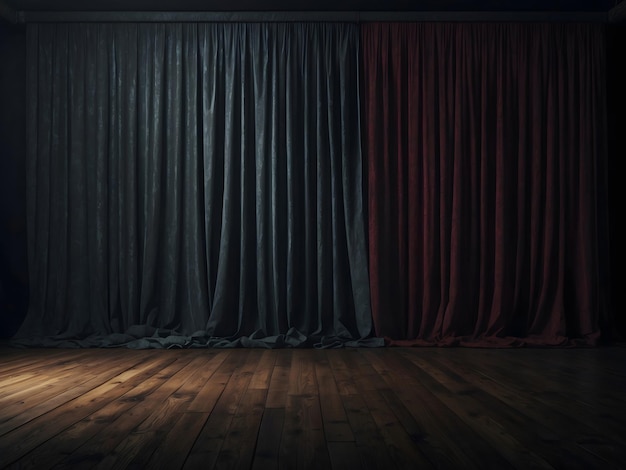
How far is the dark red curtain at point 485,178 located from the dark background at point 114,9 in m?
0.18

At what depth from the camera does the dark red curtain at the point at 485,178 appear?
15.4 ft

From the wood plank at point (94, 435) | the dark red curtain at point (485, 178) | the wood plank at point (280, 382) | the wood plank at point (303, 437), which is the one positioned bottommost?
the wood plank at point (280, 382)

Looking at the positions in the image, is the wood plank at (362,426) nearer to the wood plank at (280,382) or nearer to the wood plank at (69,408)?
the wood plank at (280,382)

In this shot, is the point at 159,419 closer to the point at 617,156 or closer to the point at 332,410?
the point at 332,410

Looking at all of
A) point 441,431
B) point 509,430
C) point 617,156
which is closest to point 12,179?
point 441,431

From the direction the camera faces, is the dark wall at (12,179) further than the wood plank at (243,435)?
Yes

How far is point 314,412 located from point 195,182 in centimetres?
284

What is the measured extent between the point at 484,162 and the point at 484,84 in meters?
0.64

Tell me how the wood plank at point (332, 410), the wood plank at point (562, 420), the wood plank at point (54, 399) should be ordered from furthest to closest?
1. the wood plank at point (54, 399)
2. the wood plank at point (332, 410)
3. the wood plank at point (562, 420)

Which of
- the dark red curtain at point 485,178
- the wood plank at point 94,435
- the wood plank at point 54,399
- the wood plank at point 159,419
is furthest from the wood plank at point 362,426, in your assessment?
the dark red curtain at point 485,178

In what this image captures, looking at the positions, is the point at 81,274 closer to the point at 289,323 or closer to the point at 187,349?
the point at 187,349

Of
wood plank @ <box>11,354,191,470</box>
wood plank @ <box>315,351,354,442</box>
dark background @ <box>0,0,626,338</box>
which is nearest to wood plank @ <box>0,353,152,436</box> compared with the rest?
wood plank @ <box>11,354,191,470</box>

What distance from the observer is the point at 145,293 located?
4.68 metres

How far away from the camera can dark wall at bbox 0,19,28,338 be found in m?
4.84
